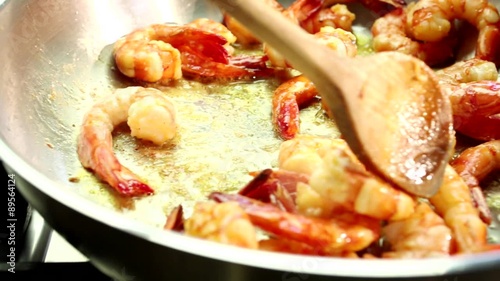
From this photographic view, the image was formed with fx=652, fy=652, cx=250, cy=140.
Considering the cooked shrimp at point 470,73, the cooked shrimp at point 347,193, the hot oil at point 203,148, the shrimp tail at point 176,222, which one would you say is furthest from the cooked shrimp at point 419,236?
the cooked shrimp at point 470,73

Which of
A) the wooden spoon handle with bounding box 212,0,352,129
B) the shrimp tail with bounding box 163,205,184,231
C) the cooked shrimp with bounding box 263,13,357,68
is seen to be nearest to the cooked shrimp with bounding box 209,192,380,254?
the shrimp tail with bounding box 163,205,184,231

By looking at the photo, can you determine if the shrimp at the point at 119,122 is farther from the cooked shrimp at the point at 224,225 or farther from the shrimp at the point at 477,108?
the shrimp at the point at 477,108

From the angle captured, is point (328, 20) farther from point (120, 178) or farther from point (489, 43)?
point (120, 178)

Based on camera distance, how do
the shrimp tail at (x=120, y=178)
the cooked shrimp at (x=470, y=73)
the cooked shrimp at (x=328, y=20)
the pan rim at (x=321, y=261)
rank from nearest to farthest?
1. the pan rim at (x=321, y=261)
2. the shrimp tail at (x=120, y=178)
3. the cooked shrimp at (x=470, y=73)
4. the cooked shrimp at (x=328, y=20)

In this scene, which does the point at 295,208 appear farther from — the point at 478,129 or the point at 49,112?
the point at 49,112

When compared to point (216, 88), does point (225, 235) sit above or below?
above

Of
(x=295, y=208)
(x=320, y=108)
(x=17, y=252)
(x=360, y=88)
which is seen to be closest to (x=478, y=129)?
(x=320, y=108)
